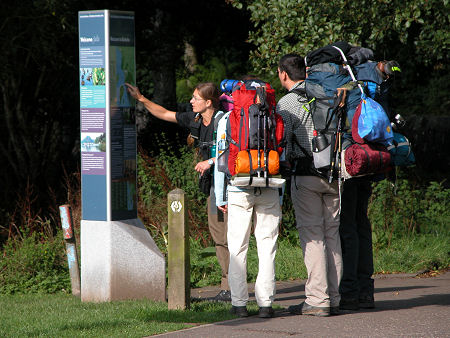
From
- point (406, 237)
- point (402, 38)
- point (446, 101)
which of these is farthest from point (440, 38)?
point (446, 101)

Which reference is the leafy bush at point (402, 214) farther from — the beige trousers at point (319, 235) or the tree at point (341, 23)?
the beige trousers at point (319, 235)

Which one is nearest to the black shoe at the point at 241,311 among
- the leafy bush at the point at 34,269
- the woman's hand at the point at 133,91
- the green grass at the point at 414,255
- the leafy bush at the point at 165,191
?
the woman's hand at the point at 133,91

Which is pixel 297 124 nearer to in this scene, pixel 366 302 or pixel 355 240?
pixel 355 240

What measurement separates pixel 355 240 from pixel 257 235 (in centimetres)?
96

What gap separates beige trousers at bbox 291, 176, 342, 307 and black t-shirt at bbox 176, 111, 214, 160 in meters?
1.33

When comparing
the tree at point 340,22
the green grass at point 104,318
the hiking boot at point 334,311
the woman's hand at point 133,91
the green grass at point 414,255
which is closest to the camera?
the green grass at point 104,318

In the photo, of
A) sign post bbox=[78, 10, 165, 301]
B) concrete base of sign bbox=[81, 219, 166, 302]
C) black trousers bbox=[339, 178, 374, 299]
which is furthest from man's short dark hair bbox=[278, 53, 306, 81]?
concrete base of sign bbox=[81, 219, 166, 302]

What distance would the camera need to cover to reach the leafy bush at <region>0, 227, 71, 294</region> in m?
9.70

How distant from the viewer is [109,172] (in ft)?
26.3

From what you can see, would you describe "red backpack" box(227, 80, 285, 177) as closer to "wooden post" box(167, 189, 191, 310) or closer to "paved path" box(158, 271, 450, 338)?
"wooden post" box(167, 189, 191, 310)

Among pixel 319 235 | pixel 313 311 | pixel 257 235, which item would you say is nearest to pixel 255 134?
pixel 257 235

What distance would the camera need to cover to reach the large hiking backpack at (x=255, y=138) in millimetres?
6535

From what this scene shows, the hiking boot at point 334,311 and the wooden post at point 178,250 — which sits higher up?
the wooden post at point 178,250

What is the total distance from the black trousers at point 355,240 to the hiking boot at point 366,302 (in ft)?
0.10
